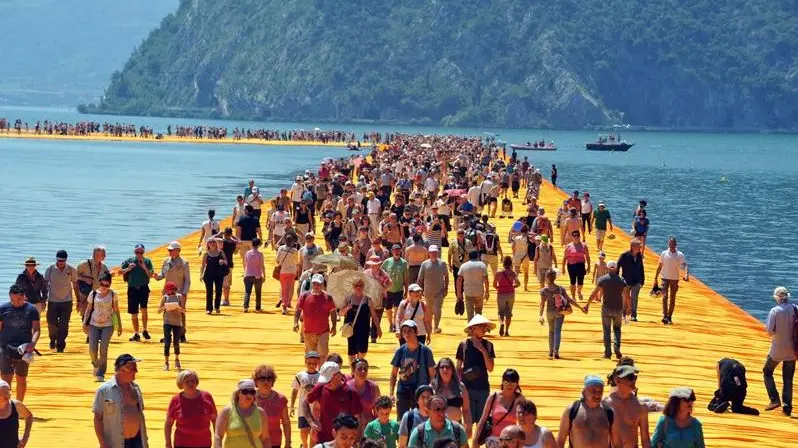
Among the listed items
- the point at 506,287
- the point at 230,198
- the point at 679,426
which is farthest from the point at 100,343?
the point at 230,198

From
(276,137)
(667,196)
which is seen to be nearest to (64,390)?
(667,196)

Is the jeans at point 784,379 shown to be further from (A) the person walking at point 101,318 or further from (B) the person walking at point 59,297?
(B) the person walking at point 59,297

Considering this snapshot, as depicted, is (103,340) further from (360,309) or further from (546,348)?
(546,348)

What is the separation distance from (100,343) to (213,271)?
633cm

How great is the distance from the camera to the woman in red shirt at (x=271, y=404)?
12.6 metres

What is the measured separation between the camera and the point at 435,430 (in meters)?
11.4

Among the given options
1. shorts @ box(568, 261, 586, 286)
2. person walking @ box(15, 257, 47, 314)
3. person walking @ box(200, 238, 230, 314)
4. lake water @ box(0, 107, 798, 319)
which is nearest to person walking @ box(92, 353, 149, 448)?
person walking @ box(15, 257, 47, 314)

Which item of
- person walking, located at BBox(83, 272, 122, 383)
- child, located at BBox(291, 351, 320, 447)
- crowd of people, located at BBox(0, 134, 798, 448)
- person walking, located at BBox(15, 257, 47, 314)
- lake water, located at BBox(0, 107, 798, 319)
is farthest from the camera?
lake water, located at BBox(0, 107, 798, 319)

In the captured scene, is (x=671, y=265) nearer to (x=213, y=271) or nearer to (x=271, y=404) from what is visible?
(x=213, y=271)

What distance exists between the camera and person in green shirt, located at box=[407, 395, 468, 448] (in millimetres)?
11352

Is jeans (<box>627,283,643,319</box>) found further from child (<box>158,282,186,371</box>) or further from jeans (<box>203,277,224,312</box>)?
child (<box>158,282,186,371</box>)

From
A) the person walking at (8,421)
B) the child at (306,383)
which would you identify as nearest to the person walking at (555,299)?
the child at (306,383)

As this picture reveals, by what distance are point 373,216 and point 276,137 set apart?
12528cm

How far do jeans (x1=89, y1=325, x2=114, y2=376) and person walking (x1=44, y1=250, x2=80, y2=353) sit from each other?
2220 millimetres
